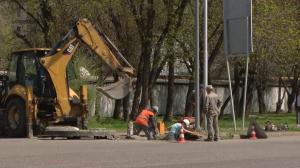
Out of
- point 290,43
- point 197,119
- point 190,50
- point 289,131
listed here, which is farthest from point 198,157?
point 290,43

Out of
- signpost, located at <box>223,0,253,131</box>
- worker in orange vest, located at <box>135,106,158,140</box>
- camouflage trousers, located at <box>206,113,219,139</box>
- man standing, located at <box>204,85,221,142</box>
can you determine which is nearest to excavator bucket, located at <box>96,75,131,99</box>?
worker in orange vest, located at <box>135,106,158,140</box>

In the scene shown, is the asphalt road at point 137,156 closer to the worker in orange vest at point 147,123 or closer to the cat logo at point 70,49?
the worker in orange vest at point 147,123

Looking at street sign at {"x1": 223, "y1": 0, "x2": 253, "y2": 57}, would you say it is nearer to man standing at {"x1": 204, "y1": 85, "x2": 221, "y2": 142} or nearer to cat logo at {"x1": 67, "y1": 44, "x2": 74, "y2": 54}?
man standing at {"x1": 204, "y1": 85, "x2": 221, "y2": 142}

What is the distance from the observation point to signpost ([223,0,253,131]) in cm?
2402

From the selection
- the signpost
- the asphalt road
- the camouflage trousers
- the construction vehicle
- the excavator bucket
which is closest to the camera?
the asphalt road

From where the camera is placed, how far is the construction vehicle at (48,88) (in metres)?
19.9

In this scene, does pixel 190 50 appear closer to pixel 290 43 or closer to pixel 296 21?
pixel 290 43

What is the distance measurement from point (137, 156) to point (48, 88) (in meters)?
7.89

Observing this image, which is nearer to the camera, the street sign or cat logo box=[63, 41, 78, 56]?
cat logo box=[63, 41, 78, 56]

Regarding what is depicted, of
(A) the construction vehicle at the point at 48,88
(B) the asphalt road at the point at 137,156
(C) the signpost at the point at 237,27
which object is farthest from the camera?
(C) the signpost at the point at 237,27

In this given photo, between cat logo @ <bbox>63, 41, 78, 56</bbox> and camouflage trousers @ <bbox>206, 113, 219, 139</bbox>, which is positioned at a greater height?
cat logo @ <bbox>63, 41, 78, 56</bbox>

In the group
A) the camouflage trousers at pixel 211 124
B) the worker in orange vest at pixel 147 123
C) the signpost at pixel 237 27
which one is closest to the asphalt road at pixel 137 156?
the worker in orange vest at pixel 147 123

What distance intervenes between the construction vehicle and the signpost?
18.4ft

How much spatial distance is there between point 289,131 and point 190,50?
389 inches
